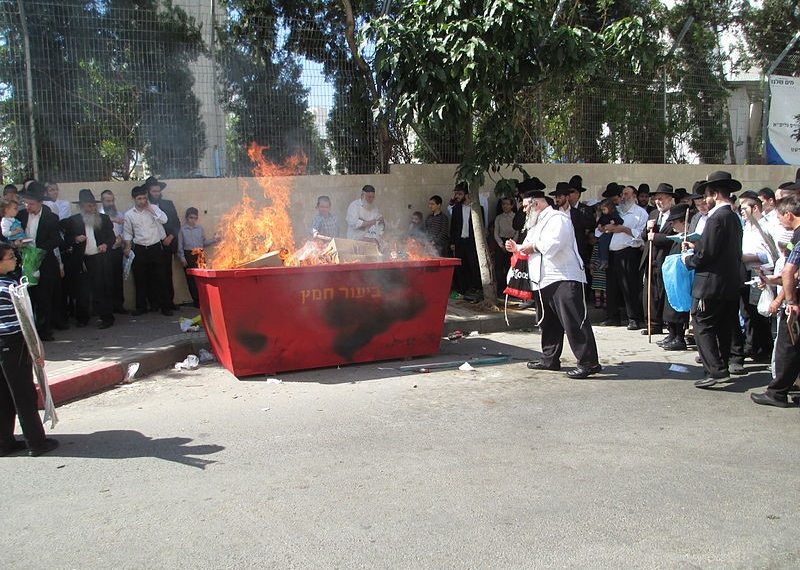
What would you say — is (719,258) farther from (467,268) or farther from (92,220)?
(92,220)

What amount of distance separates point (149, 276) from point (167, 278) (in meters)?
0.26

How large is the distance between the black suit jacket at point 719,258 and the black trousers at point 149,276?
708 centimetres

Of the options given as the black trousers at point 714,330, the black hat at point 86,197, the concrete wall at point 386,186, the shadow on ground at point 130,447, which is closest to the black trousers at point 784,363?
the black trousers at point 714,330

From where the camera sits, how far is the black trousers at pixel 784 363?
229 inches

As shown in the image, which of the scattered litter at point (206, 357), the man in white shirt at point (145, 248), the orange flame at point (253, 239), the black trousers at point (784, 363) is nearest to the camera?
the black trousers at point (784, 363)

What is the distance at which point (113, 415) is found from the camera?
6.10 meters

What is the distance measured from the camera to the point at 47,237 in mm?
8711

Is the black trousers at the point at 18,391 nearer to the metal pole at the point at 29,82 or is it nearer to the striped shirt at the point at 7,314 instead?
the striped shirt at the point at 7,314

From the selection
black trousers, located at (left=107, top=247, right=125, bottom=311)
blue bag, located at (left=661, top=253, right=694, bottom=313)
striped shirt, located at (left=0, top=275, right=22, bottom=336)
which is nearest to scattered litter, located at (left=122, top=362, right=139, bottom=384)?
striped shirt, located at (left=0, top=275, right=22, bottom=336)

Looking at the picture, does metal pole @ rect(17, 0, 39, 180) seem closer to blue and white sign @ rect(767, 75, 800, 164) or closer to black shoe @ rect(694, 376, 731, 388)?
black shoe @ rect(694, 376, 731, 388)

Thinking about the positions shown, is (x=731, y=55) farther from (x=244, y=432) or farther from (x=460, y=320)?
(x=244, y=432)

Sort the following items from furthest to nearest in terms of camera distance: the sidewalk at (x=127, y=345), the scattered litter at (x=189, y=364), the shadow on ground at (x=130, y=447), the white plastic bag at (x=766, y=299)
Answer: the scattered litter at (x=189, y=364) → the sidewalk at (x=127, y=345) → the white plastic bag at (x=766, y=299) → the shadow on ground at (x=130, y=447)

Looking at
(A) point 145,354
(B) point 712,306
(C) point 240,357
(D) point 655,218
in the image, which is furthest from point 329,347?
(D) point 655,218

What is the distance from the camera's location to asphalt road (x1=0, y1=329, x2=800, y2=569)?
140 inches
